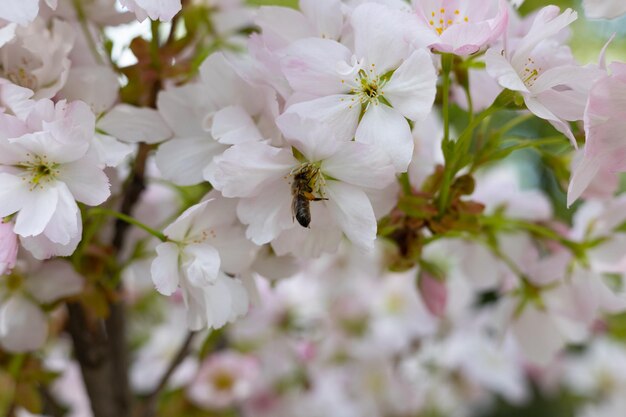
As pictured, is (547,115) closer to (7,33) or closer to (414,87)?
(414,87)

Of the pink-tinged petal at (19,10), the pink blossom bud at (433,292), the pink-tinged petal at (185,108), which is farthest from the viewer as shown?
the pink blossom bud at (433,292)

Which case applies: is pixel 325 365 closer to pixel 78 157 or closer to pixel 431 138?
pixel 431 138

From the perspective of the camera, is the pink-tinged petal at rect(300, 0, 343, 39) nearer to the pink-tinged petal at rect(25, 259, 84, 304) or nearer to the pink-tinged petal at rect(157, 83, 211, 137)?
the pink-tinged petal at rect(157, 83, 211, 137)

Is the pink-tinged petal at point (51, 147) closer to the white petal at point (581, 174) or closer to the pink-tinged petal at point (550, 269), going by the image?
the white petal at point (581, 174)

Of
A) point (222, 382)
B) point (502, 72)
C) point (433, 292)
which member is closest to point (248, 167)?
point (502, 72)

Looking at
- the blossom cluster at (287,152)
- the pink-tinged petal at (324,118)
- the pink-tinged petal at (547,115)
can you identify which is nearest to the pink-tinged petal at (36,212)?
the blossom cluster at (287,152)

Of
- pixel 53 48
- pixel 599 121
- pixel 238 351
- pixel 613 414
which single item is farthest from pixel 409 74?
pixel 613 414
